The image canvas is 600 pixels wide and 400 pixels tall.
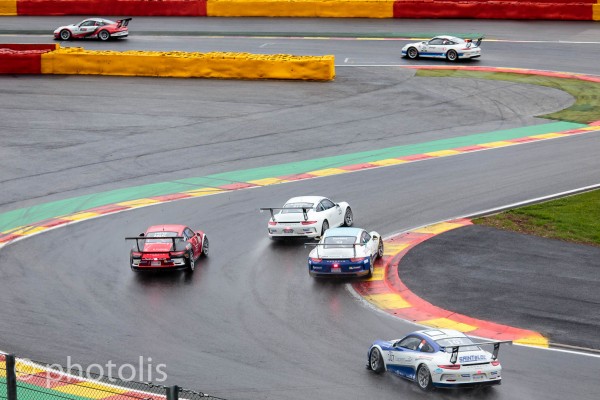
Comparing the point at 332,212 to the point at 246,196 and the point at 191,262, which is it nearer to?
the point at 246,196

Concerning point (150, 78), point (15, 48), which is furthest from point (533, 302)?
point (15, 48)

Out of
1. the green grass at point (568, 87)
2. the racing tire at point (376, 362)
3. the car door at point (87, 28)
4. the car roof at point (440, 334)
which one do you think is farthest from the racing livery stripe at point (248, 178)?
the car door at point (87, 28)

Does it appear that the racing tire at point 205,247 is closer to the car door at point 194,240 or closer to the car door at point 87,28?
the car door at point 194,240

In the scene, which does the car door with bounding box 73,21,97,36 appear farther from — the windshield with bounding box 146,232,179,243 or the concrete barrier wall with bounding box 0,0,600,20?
the windshield with bounding box 146,232,179,243

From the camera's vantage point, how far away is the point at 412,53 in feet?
178

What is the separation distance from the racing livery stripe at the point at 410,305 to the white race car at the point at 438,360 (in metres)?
2.78

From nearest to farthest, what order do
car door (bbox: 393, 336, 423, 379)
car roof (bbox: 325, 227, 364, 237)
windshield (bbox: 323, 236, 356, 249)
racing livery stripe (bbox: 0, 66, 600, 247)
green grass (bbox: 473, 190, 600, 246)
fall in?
car door (bbox: 393, 336, 423, 379) < windshield (bbox: 323, 236, 356, 249) < car roof (bbox: 325, 227, 364, 237) < green grass (bbox: 473, 190, 600, 246) < racing livery stripe (bbox: 0, 66, 600, 247)

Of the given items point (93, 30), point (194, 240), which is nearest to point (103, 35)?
point (93, 30)

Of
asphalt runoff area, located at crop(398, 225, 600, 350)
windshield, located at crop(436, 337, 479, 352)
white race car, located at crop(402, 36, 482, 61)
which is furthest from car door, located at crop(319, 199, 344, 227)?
white race car, located at crop(402, 36, 482, 61)

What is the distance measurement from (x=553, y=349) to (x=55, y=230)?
16.8 meters

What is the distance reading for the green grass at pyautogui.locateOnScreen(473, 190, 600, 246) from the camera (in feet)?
99.2

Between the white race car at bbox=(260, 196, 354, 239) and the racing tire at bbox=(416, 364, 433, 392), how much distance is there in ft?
36.5

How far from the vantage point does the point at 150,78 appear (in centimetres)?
5166

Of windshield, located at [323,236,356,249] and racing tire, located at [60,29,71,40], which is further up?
racing tire, located at [60,29,71,40]
